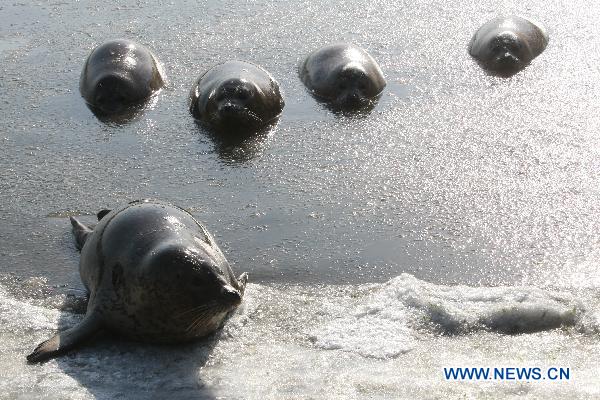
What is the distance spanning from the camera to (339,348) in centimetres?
559

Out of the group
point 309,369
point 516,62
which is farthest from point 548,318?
point 516,62

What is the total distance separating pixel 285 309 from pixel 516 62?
5.48 meters

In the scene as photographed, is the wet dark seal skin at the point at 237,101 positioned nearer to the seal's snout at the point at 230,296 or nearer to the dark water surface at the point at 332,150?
the dark water surface at the point at 332,150

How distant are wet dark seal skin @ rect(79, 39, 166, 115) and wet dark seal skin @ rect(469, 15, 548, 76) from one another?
3.48 meters

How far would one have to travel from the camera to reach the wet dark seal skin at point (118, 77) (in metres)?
9.66

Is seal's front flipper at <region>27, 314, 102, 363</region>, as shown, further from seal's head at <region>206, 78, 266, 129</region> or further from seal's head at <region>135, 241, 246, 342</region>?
seal's head at <region>206, 78, 266, 129</region>

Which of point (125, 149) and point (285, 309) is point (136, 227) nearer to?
point (285, 309)

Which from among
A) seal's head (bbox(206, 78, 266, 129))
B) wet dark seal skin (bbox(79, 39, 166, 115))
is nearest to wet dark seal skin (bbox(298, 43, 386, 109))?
seal's head (bbox(206, 78, 266, 129))

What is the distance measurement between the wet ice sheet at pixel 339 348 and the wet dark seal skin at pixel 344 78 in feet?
11.7

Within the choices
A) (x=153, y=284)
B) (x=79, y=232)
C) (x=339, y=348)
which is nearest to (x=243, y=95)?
(x=79, y=232)

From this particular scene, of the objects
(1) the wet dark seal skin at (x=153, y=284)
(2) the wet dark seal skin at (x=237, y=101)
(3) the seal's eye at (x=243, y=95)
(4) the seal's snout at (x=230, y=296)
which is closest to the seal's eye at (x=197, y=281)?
(1) the wet dark seal skin at (x=153, y=284)

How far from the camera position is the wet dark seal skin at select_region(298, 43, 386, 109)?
9.70 m

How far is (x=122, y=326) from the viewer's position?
5.66 metres

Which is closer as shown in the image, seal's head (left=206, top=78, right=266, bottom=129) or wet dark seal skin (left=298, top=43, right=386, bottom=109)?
seal's head (left=206, top=78, right=266, bottom=129)
